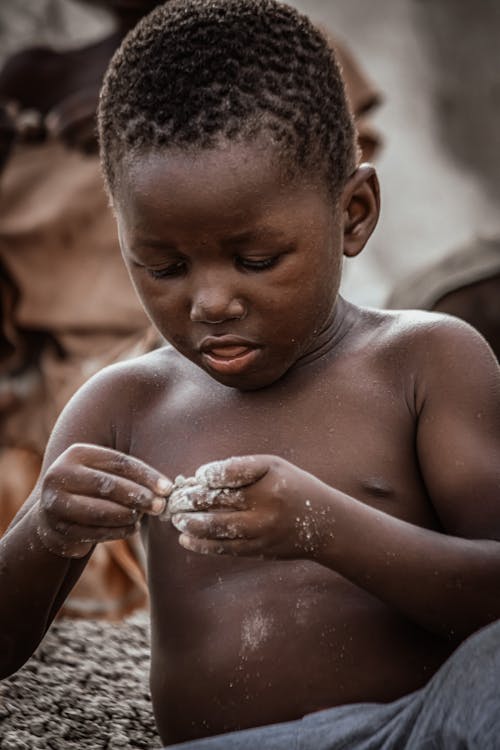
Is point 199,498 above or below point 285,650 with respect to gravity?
above

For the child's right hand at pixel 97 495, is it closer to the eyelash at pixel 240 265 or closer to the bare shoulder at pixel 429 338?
the eyelash at pixel 240 265

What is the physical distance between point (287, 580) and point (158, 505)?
0.86 ft

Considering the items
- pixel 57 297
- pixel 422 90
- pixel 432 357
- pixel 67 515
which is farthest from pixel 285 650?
pixel 422 90

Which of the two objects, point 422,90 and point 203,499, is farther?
point 422,90

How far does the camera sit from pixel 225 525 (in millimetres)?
1537

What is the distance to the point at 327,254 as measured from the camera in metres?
1.75

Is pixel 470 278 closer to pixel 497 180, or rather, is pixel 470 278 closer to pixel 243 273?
Answer: pixel 243 273

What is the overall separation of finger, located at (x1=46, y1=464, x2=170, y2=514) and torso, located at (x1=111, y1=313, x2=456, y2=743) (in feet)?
0.76

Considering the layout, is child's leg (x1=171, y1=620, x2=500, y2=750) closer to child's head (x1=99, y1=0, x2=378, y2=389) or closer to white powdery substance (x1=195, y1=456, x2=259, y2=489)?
white powdery substance (x1=195, y1=456, x2=259, y2=489)

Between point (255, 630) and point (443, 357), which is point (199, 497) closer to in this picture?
point (255, 630)

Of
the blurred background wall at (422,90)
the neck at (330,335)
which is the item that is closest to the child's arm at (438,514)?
the neck at (330,335)

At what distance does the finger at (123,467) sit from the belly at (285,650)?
24 centimetres

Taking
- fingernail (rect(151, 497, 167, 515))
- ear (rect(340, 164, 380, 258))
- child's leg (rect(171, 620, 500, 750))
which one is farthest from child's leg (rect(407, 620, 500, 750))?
ear (rect(340, 164, 380, 258))

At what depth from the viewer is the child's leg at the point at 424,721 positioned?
1438 mm
